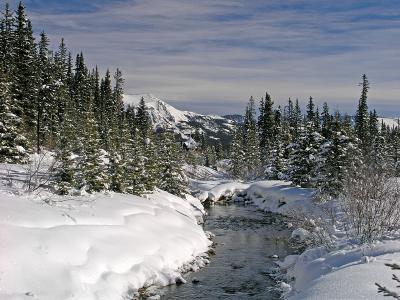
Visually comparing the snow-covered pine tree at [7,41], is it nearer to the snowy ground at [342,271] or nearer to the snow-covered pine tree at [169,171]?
the snow-covered pine tree at [169,171]

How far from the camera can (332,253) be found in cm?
1744

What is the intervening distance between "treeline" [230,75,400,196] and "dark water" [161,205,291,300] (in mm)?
6468

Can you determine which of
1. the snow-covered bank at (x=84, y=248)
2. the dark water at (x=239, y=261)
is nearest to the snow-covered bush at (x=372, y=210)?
the dark water at (x=239, y=261)

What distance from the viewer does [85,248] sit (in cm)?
1683

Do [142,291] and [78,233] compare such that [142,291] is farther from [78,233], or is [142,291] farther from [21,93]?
[21,93]

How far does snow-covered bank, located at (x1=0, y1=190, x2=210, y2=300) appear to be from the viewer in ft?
44.5

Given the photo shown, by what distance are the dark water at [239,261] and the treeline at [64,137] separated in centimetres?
718

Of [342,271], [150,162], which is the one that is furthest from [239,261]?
[150,162]

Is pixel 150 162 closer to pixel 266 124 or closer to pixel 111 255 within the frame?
pixel 111 255

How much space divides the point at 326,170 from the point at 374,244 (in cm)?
2431

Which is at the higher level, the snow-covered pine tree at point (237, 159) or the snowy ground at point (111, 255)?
the snowy ground at point (111, 255)

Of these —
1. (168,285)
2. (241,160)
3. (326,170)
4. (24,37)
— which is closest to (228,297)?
(168,285)

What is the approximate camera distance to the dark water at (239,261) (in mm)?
18625

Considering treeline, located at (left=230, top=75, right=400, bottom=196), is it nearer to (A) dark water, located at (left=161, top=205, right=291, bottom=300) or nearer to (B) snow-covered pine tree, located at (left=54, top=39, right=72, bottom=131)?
(A) dark water, located at (left=161, top=205, right=291, bottom=300)
